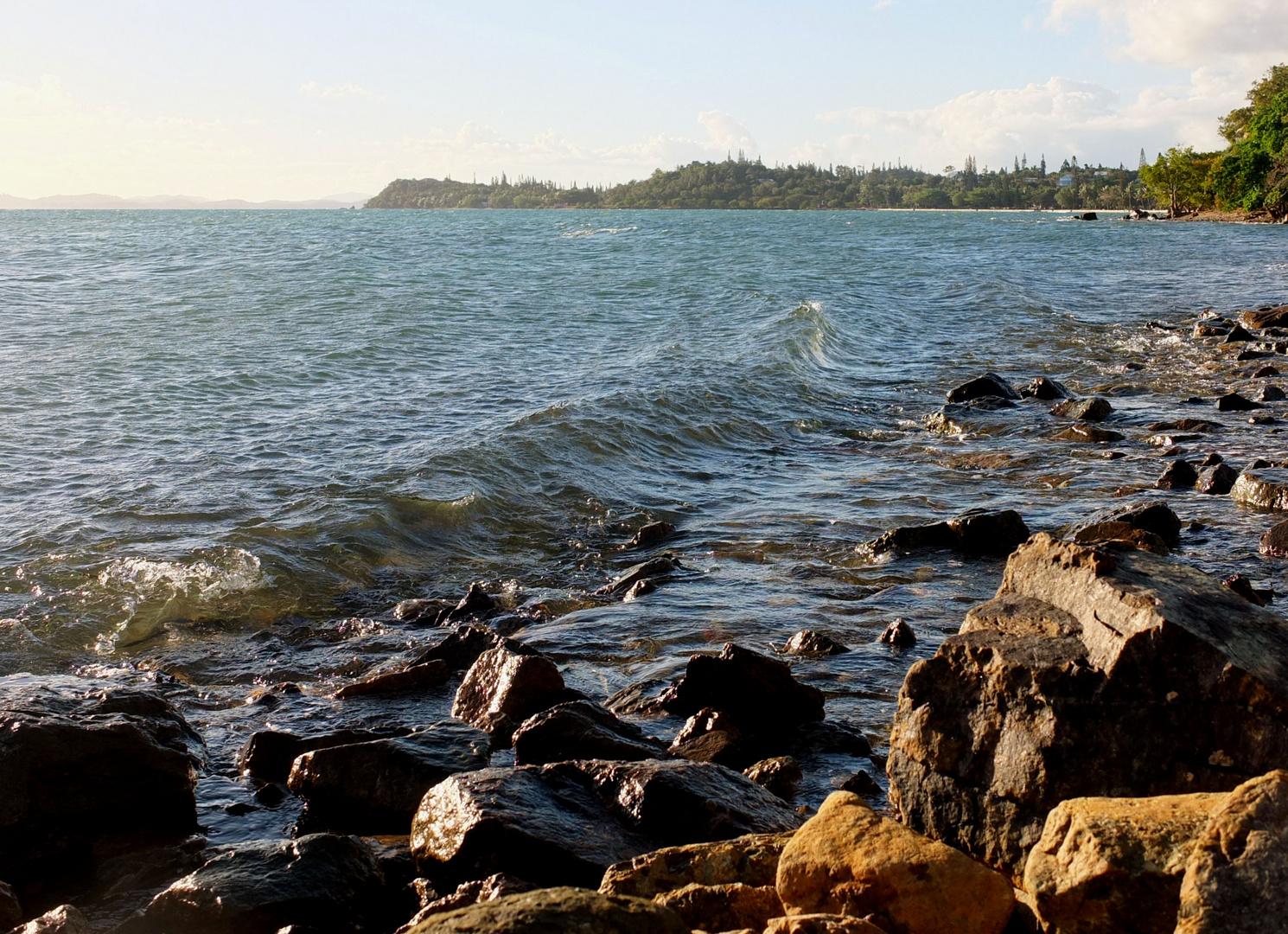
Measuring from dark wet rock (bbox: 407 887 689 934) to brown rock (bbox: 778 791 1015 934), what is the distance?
0.57 metres

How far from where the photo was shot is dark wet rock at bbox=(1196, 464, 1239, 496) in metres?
11.2

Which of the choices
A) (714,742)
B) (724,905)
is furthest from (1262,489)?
(724,905)

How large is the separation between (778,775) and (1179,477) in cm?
814

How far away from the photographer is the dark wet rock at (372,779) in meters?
5.15

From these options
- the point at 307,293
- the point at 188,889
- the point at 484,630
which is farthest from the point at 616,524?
the point at 307,293

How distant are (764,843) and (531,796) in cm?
107

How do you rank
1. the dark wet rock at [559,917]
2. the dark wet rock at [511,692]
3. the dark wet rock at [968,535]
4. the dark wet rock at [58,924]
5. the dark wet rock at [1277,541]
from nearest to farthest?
the dark wet rock at [559,917] → the dark wet rock at [58,924] → the dark wet rock at [511,692] → the dark wet rock at [1277,541] → the dark wet rock at [968,535]

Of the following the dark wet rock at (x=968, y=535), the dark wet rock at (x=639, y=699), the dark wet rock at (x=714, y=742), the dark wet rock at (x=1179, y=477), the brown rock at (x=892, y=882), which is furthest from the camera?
the dark wet rock at (x=1179, y=477)

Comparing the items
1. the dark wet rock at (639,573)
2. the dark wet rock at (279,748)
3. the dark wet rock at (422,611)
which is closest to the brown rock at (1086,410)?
the dark wet rock at (639,573)

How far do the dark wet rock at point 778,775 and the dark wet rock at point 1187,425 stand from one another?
11418 millimetres

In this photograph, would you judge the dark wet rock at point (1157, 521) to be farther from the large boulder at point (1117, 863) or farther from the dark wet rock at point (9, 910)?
the dark wet rock at point (9, 910)

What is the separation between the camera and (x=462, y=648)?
7430 mm

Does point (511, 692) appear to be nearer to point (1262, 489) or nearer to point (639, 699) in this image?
point (639, 699)

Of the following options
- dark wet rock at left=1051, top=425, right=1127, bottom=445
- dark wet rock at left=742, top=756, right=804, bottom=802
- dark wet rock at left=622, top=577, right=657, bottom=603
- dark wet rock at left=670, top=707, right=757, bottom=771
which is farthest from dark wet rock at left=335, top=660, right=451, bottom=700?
A: dark wet rock at left=1051, top=425, right=1127, bottom=445
